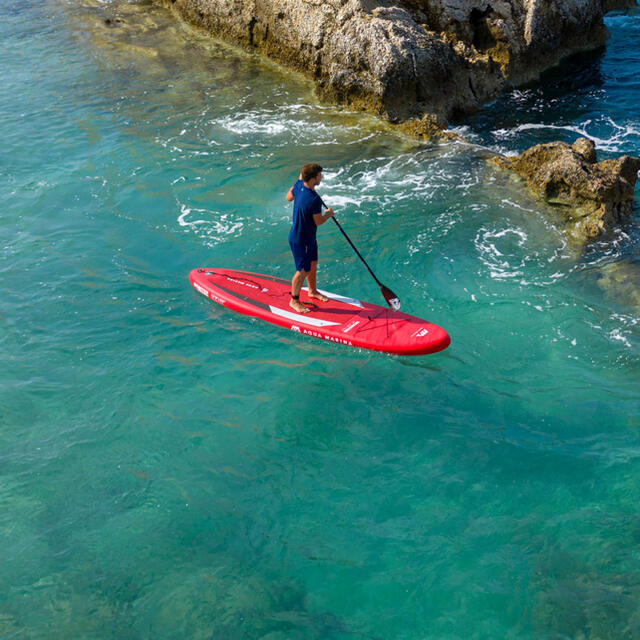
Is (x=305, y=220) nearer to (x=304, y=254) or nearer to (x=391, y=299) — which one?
(x=304, y=254)

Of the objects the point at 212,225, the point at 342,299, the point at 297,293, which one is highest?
the point at 212,225

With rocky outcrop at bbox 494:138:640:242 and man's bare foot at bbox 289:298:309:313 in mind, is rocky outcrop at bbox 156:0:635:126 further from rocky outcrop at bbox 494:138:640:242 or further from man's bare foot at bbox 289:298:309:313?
man's bare foot at bbox 289:298:309:313

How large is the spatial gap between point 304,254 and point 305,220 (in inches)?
17.7

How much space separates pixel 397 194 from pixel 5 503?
7.52 m

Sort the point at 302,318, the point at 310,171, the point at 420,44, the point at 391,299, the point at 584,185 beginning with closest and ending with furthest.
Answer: the point at 310,171
the point at 391,299
the point at 302,318
the point at 584,185
the point at 420,44

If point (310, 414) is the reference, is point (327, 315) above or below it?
above

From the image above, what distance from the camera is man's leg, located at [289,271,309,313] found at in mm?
7695

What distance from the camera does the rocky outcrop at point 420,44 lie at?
12883 millimetres

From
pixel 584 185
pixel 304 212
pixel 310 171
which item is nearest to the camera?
pixel 310 171

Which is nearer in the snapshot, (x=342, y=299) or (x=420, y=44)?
(x=342, y=299)

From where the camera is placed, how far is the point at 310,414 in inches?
259

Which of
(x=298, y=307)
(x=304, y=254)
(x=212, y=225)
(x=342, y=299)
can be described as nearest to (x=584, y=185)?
(x=342, y=299)

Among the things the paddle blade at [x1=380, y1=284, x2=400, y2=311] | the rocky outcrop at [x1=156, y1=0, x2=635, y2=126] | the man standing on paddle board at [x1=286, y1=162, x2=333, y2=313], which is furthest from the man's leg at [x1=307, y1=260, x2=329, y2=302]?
the rocky outcrop at [x1=156, y1=0, x2=635, y2=126]

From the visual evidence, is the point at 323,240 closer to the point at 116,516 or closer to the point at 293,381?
the point at 293,381
